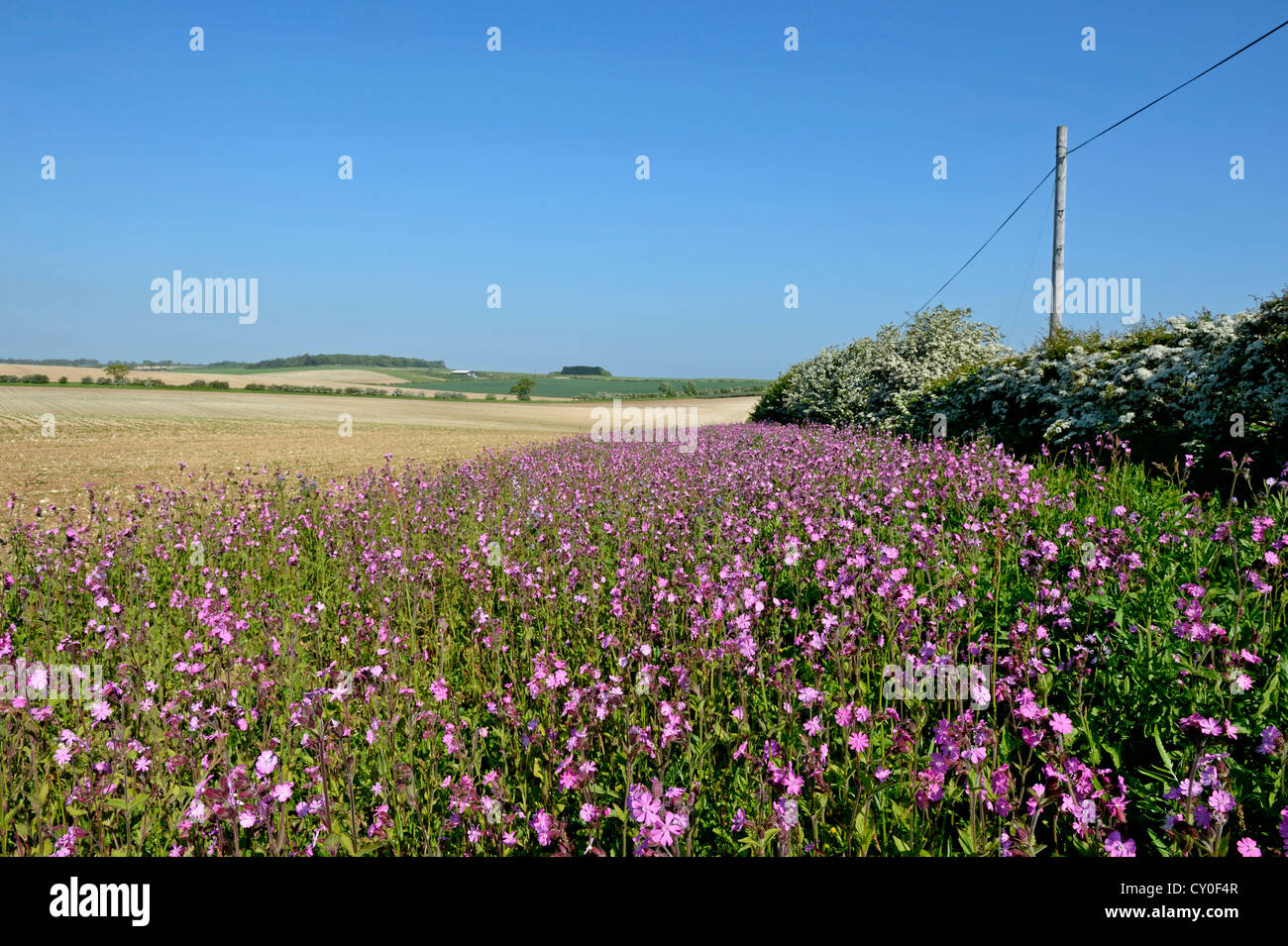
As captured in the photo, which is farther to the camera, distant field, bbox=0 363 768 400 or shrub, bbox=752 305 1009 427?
distant field, bbox=0 363 768 400

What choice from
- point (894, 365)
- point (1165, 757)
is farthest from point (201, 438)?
point (1165, 757)

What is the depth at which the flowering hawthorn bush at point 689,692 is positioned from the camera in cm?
236

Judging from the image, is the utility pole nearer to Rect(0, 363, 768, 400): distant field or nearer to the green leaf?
the green leaf

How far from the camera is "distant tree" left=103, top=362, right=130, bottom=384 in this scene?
88.5m

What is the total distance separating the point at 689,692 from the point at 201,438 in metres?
34.5

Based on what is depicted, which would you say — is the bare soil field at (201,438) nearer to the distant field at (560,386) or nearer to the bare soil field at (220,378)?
the bare soil field at (220,378)

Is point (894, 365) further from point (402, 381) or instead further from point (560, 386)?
point (560, 386)

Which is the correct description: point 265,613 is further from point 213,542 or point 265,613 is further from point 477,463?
point 477,463

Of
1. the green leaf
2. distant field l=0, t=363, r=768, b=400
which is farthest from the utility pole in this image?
distant field l=0, t=363, r=768, b=400

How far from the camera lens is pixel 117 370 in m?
91.5

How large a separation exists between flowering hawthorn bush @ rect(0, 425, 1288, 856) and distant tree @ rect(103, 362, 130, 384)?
345 ft
